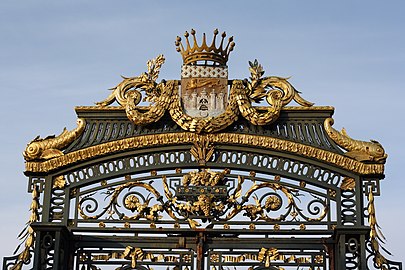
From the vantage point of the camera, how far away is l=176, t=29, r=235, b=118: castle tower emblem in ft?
45.2

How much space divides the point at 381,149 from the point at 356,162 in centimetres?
35

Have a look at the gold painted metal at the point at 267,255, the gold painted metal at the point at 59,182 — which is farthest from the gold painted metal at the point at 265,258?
the gold painted metal at the point at 59,182

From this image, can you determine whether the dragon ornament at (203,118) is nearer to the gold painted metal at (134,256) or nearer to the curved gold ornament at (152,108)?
the curved gold ornament at (152,108)

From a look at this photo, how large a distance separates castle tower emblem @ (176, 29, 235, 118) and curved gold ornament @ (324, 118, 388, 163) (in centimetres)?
129

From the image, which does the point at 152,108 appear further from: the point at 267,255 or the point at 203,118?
the point at 267,255

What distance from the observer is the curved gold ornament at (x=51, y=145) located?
44.9 ft

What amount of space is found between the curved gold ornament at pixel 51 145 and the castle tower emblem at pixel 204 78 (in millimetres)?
1313

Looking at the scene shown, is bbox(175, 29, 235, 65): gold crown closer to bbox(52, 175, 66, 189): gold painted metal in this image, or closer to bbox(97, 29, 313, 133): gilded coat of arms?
bbox(97, 29, 313, 133): gilded coat of arms

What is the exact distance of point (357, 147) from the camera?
13.6 m

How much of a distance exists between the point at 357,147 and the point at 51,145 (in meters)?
3.61

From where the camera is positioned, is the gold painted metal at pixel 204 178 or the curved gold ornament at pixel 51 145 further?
the curved gold ornament at pixel 51 145

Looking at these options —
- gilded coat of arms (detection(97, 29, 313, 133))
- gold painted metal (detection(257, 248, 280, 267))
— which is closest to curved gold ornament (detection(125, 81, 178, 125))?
gilded coat of arms (detection(97, 29, 313, 133))

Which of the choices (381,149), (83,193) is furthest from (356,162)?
(83,193)

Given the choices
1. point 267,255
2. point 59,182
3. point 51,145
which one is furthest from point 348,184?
point 51,145
